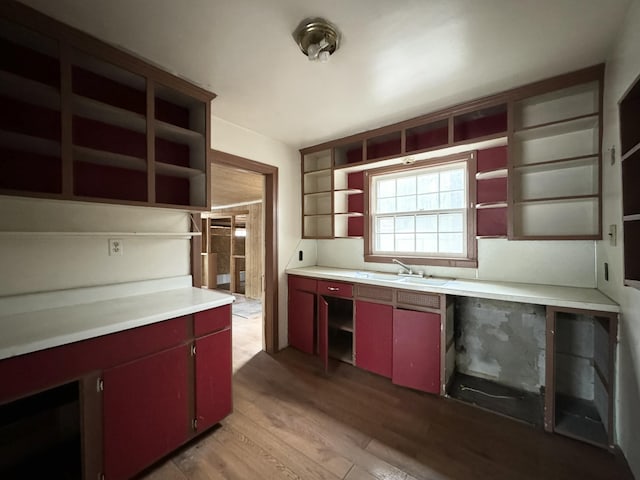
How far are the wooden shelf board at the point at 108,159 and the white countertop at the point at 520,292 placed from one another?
1978 millimetres

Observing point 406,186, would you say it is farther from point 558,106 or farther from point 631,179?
point 631,179

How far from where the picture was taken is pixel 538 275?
2.12m

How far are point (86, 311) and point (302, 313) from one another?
A: 1.92 metres

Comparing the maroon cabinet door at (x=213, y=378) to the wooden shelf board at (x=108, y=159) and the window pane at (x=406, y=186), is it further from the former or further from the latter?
the window pane at (x=406, y=186)

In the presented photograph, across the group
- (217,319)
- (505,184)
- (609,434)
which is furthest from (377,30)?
(609,434)

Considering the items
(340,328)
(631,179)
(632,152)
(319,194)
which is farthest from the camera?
(319,194)

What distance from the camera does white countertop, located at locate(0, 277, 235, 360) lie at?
1124 millimetres

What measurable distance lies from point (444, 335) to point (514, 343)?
742 millimetres

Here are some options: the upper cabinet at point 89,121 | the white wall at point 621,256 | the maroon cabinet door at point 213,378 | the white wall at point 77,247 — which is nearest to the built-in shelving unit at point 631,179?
the white wall at point 621,256

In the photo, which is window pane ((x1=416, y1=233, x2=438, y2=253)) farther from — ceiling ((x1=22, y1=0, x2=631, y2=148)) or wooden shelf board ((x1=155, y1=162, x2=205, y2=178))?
wooden shelf board ((x1=155, y1=162, x2=205, y2=178))

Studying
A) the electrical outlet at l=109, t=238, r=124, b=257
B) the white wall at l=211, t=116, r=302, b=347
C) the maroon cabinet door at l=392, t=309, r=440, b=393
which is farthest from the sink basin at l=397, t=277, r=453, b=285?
the electrical outlet at l=109, t=238, r=124, b=257

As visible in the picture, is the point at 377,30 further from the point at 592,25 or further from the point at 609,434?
the point at 609,434

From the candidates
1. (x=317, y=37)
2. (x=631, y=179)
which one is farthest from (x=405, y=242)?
(x=317, y=37)

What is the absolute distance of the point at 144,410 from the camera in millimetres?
1407
